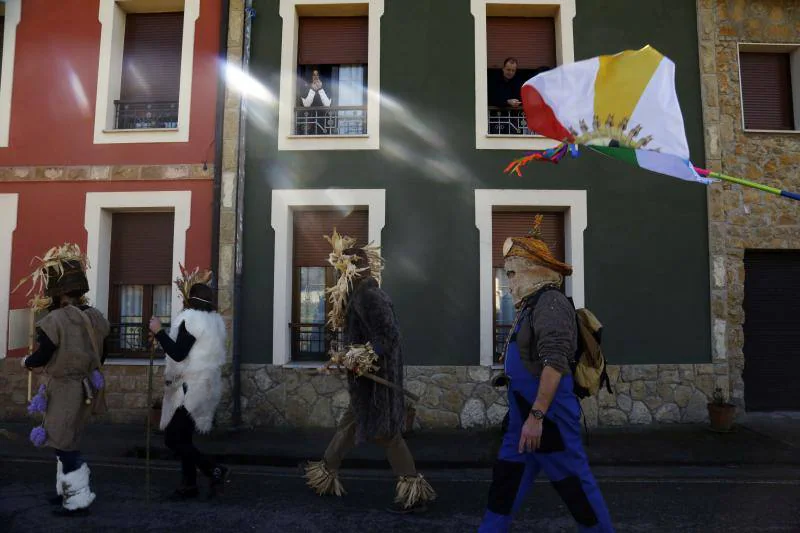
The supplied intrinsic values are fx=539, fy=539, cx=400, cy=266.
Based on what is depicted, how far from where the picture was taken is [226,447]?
19.9 feet

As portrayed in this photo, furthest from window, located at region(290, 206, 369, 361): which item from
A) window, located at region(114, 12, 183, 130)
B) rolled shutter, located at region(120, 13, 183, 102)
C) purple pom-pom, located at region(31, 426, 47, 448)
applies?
purple pom-pom, located at region(31, 426, 47, 448)

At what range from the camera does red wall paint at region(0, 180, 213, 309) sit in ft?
24.4

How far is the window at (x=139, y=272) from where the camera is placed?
771cm

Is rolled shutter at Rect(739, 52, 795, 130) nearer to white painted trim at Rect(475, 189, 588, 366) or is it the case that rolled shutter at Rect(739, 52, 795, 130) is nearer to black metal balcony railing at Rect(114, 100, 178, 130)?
white painted trim at Rect(475, 189, 588, 366)

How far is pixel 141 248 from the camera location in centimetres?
775

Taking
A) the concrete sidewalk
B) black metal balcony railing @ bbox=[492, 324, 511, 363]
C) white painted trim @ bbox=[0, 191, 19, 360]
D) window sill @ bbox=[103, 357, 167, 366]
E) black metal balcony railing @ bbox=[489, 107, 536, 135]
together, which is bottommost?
the concrete sidewalk

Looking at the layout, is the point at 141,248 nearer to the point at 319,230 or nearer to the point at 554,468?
the point at 319,230

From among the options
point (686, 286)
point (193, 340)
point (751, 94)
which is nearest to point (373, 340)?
point (193, 340)

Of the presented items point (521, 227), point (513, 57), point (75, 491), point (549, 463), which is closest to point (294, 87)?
point (513, 57)

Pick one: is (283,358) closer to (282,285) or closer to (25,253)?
(282,285)

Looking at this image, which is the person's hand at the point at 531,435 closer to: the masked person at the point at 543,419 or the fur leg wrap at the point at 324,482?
the masked person at the point at 543,419

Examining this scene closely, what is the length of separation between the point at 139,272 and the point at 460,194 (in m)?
4.70

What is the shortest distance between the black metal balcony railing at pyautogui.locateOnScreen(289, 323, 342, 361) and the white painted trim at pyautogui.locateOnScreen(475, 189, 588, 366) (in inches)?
87.5

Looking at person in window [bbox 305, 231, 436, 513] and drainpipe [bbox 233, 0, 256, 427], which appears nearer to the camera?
person in window [bbox 305, 231, 436, 513]
